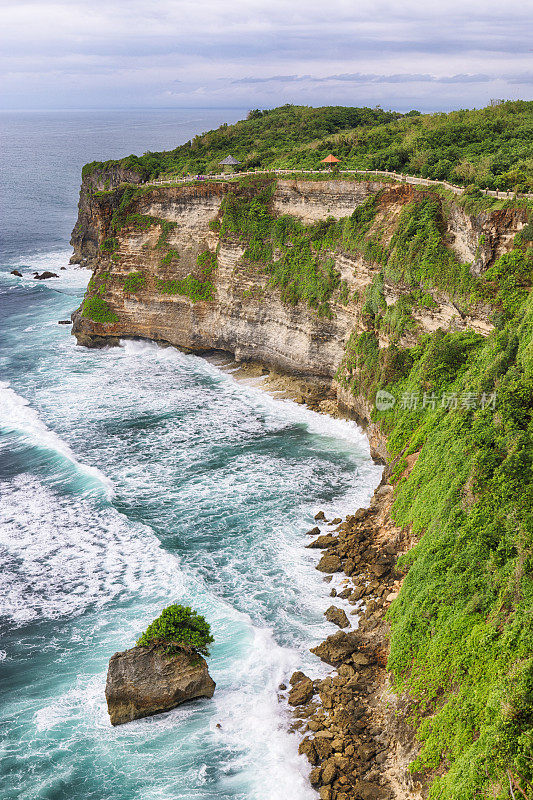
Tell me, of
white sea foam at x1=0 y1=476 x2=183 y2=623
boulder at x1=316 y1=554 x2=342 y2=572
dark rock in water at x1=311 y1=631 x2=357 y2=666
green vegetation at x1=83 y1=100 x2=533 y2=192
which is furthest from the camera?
green vegetation at x1=83 y1=100 x2=533 y2=192

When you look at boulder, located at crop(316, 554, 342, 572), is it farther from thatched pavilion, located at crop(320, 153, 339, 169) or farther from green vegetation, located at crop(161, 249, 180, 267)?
green vegetation, located at crop(161, 249, 180, 267)

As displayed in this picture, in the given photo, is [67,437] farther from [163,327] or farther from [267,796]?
[267,796]

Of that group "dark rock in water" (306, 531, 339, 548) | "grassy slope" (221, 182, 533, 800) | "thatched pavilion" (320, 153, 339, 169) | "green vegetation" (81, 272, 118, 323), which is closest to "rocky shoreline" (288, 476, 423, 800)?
"dark rock in water" (306, 531, 339, 548)

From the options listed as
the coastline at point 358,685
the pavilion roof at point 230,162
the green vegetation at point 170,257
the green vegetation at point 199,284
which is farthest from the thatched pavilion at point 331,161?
the coastline at point 358,685

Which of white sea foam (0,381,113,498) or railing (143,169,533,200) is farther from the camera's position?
white sea foam (0,381,113,498)

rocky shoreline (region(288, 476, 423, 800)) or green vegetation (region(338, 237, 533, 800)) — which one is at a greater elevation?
green vegetation (region(338, 237, 533, 800))

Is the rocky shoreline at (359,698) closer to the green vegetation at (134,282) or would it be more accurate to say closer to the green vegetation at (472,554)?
the green vegetation at (472,554)
